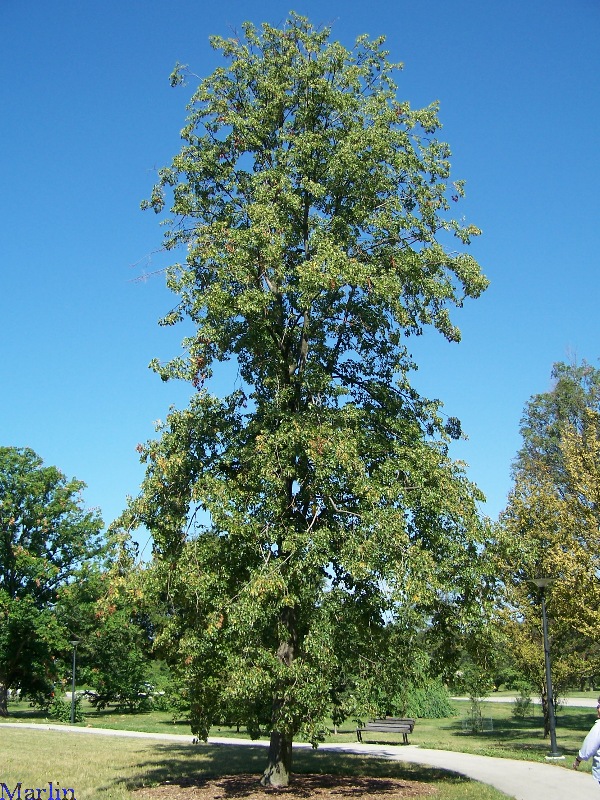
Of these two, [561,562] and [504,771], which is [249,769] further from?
[561,562]

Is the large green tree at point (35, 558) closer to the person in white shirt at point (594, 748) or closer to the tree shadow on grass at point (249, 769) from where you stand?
the tree shadow on grass at point (249, 769)

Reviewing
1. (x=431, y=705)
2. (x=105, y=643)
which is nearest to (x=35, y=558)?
(x=105, y=643)

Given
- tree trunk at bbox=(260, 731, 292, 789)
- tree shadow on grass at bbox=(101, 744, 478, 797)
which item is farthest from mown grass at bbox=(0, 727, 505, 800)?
tree trunk at bbox=(260, 731, 292, 789)

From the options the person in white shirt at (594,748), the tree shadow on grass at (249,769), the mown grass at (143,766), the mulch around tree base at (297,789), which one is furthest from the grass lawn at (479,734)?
the person in white shirt at (594,748)

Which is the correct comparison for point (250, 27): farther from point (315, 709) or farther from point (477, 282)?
point (315, 709)

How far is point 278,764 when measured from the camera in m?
13.4

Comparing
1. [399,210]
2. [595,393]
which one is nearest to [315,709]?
[399,210]

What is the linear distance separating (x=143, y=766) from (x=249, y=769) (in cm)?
238

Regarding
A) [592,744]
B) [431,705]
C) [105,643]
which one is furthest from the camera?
[105,643]

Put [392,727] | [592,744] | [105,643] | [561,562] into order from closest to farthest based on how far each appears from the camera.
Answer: [592,744], [561,562], [392,727], [105,643]

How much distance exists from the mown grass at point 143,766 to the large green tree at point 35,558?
40.8 feet

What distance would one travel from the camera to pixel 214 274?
1412 cm

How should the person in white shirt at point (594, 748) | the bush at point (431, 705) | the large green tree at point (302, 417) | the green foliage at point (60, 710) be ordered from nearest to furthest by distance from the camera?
the person in white shirt at point (594, 748), the large green tree at point (302, 417), the bush at point (431, 705), the green foliage at point (60, 710)

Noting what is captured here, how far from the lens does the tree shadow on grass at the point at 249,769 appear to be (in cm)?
1364
